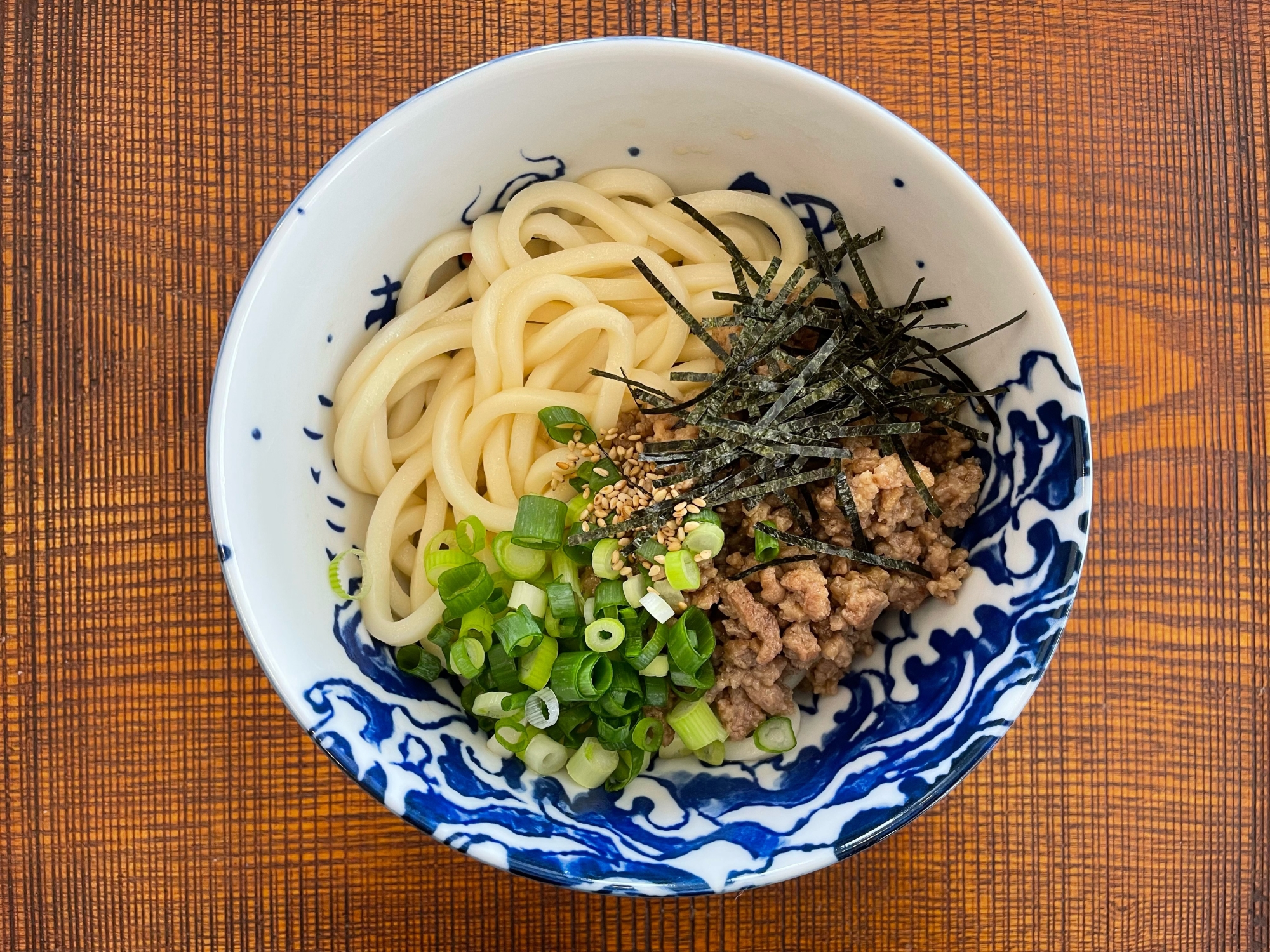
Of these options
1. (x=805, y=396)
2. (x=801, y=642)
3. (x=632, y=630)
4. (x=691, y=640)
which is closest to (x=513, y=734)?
(x=632, y=630)

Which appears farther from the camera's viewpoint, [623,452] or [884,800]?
[623,452]

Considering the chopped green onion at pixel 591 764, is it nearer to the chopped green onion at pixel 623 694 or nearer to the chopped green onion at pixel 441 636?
the chopped green onion at pixel 623 694

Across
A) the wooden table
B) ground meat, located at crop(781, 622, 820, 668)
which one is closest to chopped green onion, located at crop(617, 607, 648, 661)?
ground meat, located at crop(781, 622, 820, 668)

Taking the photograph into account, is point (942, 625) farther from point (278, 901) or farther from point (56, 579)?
point (56, 579)

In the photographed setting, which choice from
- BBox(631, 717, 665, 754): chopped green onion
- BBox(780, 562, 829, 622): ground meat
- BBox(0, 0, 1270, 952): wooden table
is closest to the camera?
BBox(780, 562, 829, 622): ground meat

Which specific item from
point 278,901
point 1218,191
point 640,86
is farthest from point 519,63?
point 278,901

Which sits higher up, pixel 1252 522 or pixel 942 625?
pixel 1252 522

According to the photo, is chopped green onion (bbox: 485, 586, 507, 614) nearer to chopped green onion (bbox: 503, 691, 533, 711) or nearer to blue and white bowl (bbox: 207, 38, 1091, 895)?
chopped green onion (bbox: 503, 691, 533, 711)

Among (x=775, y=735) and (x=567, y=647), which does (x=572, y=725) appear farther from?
(x=775, y=735)
